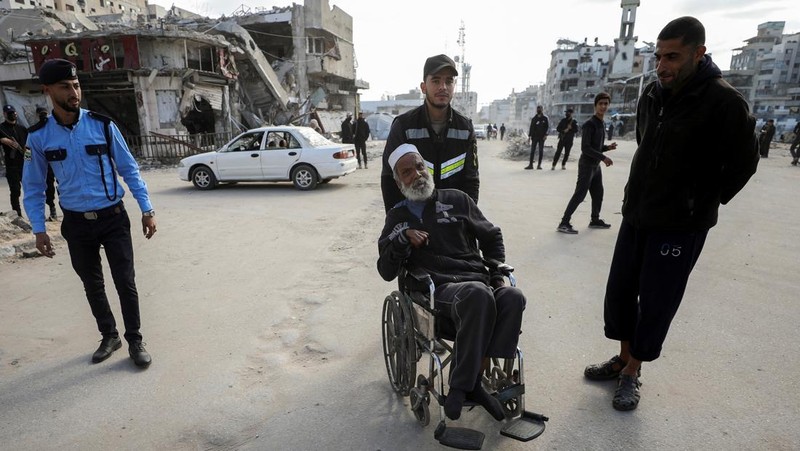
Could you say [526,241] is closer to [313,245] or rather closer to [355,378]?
[313,245]

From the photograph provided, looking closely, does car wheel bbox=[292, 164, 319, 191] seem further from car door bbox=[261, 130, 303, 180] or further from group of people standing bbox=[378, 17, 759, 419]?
group of people standing bbox=[378, 17, 759, 419]

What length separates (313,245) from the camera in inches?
232

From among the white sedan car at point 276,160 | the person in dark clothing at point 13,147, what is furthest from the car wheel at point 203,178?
the person in dark clothing at point 13,147

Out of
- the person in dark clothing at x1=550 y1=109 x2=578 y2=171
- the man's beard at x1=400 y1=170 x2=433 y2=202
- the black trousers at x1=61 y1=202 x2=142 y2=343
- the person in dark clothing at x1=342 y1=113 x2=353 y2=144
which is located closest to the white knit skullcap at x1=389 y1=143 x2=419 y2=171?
the man's beard at x1=400 y1=170 x2=433 y2=202

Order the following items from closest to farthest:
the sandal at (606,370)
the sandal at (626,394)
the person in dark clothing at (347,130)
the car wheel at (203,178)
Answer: the sandal at (626,394) < the sandal at (606,370) < the car wheel at (203,178) < the person in dark clothing at (347,130)

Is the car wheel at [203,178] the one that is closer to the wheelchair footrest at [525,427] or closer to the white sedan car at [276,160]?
the white sedan car at [276,160]

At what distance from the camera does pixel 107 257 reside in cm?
300

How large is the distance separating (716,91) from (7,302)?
6003 mm

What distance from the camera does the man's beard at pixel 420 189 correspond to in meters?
2.45

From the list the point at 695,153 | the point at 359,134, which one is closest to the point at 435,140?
the point at 695,153

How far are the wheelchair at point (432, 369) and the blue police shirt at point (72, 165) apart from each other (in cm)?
217

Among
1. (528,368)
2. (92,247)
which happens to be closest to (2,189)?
(92,247)

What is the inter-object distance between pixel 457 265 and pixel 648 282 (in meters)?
1.11

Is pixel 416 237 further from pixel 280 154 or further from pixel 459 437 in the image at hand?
pixel 280 154
